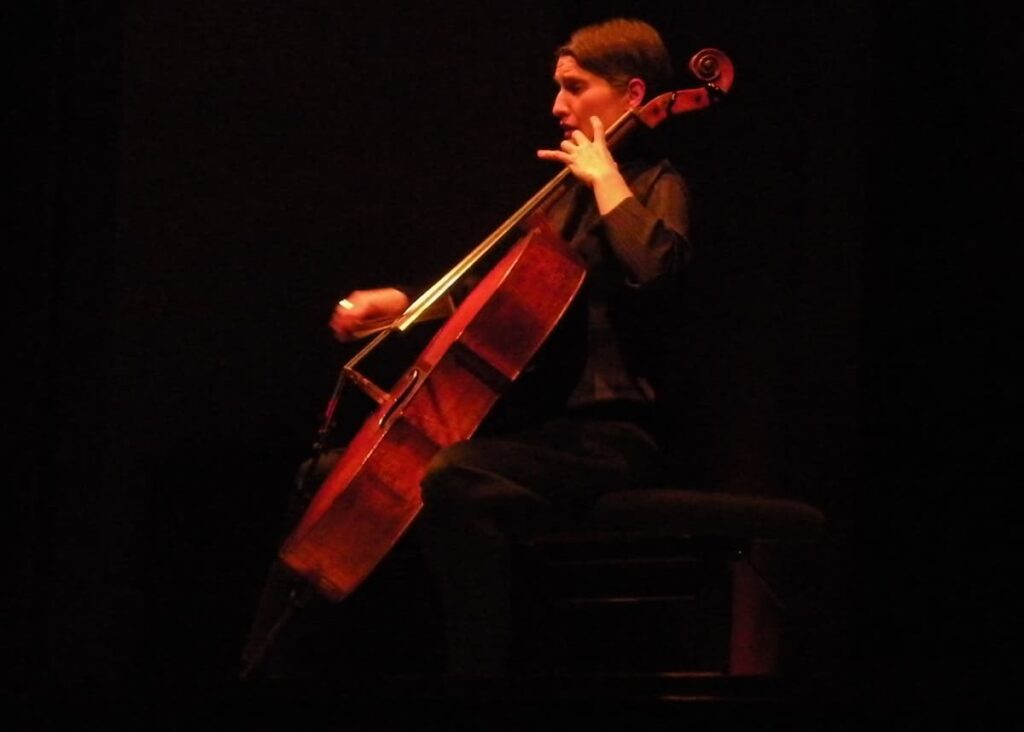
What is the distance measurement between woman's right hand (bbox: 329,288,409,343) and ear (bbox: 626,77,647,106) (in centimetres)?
54

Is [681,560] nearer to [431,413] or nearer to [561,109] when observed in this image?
[431,413]

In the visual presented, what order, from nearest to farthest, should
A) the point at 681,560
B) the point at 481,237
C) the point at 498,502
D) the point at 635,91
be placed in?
the point at 498,502 → the point at 681,560 → the point at 635,91 → the point at 481,237

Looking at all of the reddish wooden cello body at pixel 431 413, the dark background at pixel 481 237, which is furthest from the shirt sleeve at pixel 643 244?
the dark background at pixel 481 237

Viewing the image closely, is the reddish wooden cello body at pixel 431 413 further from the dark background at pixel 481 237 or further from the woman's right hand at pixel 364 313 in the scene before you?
the dark background at pixel 481 237

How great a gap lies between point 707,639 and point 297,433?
915 millimetres

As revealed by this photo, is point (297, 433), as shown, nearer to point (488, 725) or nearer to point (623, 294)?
point (623, 294)

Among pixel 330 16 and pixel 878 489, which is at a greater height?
pixel 330 16

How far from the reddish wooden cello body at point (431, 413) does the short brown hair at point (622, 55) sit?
40 cm

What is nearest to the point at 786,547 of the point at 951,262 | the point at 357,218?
the point at 951,262

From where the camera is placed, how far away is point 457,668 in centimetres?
240

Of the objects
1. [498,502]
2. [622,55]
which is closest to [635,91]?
[622,55]

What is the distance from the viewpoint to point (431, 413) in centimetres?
249

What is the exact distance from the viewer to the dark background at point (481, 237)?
295 cm

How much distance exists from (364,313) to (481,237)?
0.55 meters
